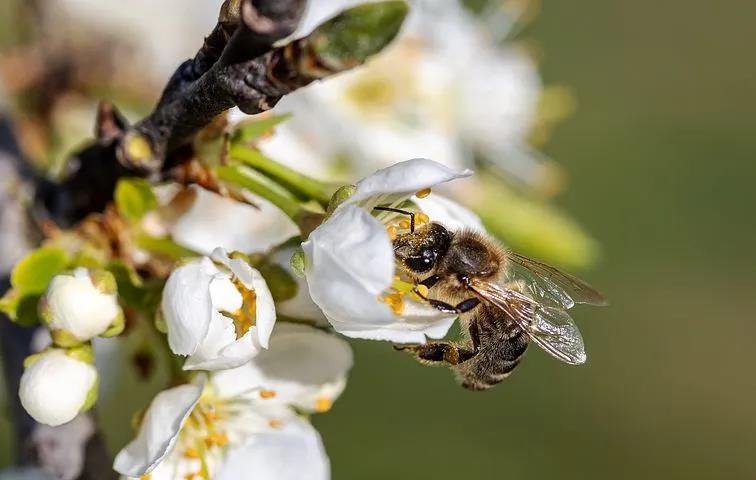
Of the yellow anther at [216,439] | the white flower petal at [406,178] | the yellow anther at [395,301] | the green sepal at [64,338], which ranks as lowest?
the yellow anther at [216,439]

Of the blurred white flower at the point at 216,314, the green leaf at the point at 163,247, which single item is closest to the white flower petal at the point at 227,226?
the green leaf at the point at 163,247

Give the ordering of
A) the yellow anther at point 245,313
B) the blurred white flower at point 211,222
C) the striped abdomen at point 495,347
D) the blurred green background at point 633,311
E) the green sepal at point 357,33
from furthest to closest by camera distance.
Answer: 1. the blurred green background at point 633,311
2. the blurred white flower at point 211,222
3. the striped abdomen at point 495,347
4. the yellow anther at point 245,313
5. the green sepal at point 357,33

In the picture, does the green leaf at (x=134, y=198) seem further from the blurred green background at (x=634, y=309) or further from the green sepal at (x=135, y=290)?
the blurred green background at (x=634, y=309)

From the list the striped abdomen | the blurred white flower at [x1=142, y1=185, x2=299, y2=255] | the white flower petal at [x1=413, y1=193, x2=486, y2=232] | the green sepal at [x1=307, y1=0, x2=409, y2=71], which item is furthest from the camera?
the blurred white flower at [x1=142, y1=185, x2=299, y2=255]

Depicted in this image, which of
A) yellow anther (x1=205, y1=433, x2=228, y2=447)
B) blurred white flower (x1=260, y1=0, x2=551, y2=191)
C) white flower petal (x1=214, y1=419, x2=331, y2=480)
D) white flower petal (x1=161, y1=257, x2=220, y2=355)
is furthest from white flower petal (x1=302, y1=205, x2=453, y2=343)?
blurred white flower (x1=260, y1=0, x2=551, y2=191)

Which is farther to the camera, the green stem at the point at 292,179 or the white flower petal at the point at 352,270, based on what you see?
the green stem at the point at 292,179

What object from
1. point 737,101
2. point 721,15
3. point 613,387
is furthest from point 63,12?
point 721,15

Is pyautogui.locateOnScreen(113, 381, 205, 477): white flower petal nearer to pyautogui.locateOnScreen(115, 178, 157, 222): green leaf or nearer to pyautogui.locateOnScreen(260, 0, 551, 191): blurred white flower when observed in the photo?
pyautogui.locateOnScreen(115, 178, 157, 222): green leaf
